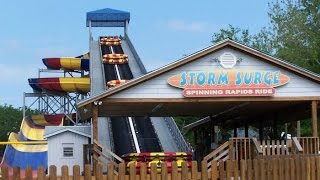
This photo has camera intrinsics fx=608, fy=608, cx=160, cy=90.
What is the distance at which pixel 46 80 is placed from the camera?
5984 centimetres

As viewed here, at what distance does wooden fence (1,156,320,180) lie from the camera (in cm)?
977

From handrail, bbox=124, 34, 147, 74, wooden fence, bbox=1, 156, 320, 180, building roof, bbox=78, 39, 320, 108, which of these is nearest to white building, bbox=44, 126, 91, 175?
building roof, bbox=78, 39, 320, 108

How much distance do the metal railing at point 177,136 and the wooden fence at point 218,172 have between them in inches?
752

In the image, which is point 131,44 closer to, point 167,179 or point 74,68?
point 74,68

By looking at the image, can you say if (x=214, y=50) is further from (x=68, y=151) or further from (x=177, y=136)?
(x=177, y=136)

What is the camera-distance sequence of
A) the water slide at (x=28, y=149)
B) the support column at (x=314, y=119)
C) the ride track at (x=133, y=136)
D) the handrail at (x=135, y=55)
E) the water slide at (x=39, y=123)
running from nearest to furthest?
1. the support column at (x=314, y=119)
2. the ride track at (x=133, y=136)
3. the water slide at (x=28, y=149)
4. the water slide at (x=39, y=123)
5. the handrail at (x=135, y=55)

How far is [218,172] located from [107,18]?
6775cm

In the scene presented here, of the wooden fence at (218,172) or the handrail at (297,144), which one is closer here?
the wooden fence at (218,172)

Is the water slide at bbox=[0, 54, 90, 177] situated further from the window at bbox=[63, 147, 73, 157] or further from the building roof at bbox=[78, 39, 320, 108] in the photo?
the building roof at bbox=[78, 39, 320, 108]

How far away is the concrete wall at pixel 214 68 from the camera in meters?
21.4

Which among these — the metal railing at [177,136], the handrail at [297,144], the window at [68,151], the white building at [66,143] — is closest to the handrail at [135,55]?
the metal railing at [177,136]

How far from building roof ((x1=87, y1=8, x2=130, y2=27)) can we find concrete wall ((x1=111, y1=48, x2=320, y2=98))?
180ft

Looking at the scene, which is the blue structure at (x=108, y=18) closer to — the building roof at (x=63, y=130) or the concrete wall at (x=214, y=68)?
the building roof at (x=63, y=130)

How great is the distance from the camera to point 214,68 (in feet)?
71.3
